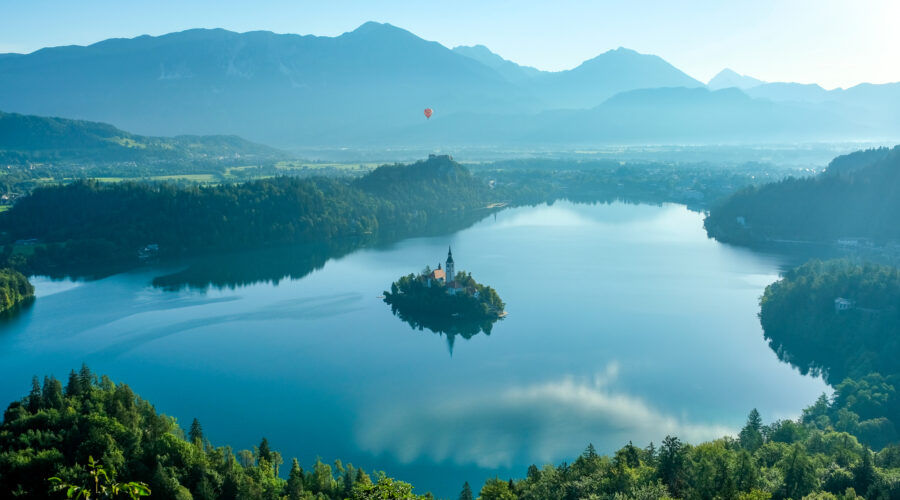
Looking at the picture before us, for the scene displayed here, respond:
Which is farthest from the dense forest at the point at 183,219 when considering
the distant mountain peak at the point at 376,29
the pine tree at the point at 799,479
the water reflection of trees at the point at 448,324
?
the distant mountain peak at the point at 376,29

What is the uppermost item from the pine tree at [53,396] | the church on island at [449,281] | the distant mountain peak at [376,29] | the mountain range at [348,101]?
the distant mountain peak at [376,29]

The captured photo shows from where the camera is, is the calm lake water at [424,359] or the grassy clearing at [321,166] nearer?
the calm lake water at [424,359]

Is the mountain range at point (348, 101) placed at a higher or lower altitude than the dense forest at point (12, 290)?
higher

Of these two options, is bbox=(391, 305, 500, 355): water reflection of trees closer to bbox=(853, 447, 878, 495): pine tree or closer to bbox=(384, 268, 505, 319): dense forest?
bbox=(384, 268, 505, 319): dense forest

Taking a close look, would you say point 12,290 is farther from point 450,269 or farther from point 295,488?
point 295,488

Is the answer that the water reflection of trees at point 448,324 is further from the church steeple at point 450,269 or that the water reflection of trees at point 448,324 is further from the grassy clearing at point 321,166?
the grassy clearing at point 321,166

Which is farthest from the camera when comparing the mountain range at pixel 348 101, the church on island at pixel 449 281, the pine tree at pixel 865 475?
the mountain range at pixel 348 101

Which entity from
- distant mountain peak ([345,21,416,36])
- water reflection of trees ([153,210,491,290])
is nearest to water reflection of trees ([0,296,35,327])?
water reflection of trees ([153,210,491,290])
